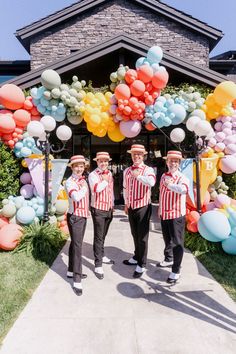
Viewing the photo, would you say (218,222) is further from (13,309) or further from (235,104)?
(235,104)

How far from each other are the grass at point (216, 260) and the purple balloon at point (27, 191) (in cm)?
380

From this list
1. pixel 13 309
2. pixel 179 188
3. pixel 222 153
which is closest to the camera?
pixel 13 309

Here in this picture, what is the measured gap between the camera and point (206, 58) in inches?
515

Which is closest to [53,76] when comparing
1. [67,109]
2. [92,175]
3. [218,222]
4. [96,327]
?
[67,109]

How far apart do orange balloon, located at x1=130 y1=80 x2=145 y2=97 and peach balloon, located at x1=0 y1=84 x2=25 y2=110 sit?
2652 mm

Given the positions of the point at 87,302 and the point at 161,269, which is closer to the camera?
the point at 87,302

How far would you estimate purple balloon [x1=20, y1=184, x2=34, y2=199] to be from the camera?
23.0 ft

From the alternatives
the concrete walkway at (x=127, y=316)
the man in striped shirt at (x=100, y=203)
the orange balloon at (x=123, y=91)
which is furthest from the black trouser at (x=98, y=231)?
the orange balloon at (x=123, y=91)

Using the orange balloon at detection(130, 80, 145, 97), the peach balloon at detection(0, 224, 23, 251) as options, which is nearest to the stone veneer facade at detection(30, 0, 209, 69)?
the orange balloon at detection(130, 80, 145, 97)

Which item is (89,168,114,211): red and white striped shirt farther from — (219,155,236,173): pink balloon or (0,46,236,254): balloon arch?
(219,155,236,173): pink balloon

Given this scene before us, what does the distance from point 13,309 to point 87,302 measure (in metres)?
0.95

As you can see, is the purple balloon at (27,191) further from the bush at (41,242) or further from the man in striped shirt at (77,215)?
the man in striped shirt at (77,215)

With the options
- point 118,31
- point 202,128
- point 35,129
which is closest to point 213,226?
point 202,128

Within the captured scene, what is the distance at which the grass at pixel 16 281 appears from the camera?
360 cm
